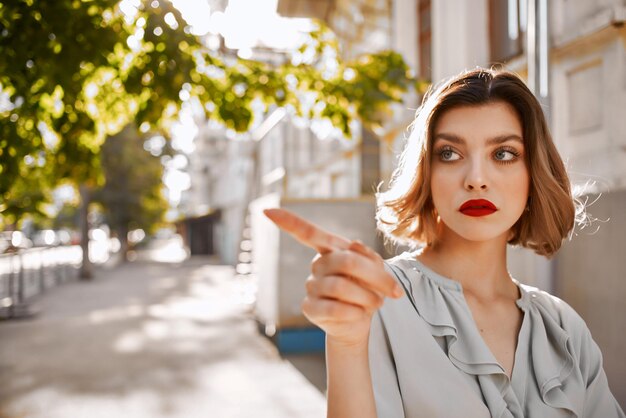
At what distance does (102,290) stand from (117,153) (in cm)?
1143

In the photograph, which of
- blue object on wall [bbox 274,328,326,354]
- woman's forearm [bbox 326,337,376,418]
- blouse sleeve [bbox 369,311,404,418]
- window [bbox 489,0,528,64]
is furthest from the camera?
blue object on wall [bbox 274,328,326,354]

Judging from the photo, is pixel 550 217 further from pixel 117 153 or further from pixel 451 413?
pixel 117 153

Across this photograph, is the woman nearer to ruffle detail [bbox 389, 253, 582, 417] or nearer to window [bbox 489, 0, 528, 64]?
ruffle detail [bbox 389, 253, 582, 417]

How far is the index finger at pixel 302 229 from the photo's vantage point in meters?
0.97

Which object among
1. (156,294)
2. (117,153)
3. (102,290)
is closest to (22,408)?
(156,294)

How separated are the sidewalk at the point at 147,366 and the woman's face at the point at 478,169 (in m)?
4.34

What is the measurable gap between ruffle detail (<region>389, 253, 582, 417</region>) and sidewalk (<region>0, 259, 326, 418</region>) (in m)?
4.15

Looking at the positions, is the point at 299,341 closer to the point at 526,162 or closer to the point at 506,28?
the point at 506,28

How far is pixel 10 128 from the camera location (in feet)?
12.4

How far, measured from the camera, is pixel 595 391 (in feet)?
5.67

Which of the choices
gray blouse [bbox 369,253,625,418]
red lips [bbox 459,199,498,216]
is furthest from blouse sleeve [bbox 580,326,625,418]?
red lips [bbox 459,199,498,216]

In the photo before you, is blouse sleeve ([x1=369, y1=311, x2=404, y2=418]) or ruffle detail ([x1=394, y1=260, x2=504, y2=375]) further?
ruffle detail ([x1=394, y1=260, x2=504, y2=375])

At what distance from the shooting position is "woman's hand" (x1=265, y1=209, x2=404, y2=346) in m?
1.01

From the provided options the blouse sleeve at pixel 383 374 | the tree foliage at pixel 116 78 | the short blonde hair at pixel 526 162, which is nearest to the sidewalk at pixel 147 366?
the tree foliage at pixel 116 78
